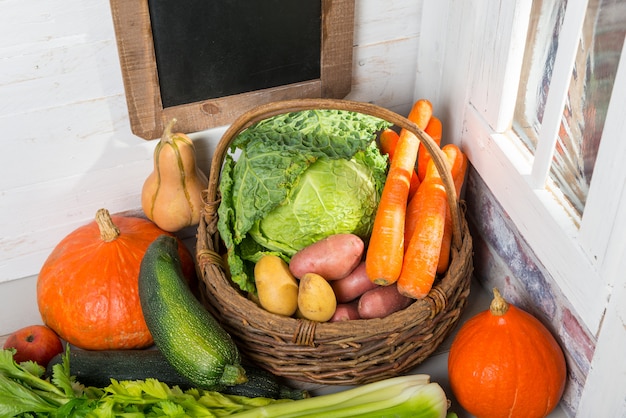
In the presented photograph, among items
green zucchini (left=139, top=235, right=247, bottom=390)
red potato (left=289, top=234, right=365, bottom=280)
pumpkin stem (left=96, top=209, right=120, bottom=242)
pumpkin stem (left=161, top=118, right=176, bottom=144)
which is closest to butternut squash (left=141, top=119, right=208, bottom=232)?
pumpkin stem (left=161, top=118, right=176, bottom=144)

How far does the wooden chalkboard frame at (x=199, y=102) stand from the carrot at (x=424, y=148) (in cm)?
21

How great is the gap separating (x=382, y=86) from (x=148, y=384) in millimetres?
838

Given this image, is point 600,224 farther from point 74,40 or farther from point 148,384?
point 74,40

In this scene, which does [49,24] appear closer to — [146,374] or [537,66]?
[146,374]

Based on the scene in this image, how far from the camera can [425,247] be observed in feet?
4.62

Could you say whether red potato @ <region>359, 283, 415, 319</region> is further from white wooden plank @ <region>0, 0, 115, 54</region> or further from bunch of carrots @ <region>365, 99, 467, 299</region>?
white wooden plank @ <region>0, 0, 115, 54</region>

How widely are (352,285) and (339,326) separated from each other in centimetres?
12

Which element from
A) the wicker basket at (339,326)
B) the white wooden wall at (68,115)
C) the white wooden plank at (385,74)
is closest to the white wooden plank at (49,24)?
the white wooden wall at (68,115)

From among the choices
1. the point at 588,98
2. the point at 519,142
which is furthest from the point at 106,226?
the point at 588,98

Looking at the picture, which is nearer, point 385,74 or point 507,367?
point 507,367

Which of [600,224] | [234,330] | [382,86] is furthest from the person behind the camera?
[382,86]

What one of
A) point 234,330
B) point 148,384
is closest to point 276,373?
point 234,330

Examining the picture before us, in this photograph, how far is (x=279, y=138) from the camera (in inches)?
57.4

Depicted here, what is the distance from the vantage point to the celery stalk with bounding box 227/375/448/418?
4.34 ft
